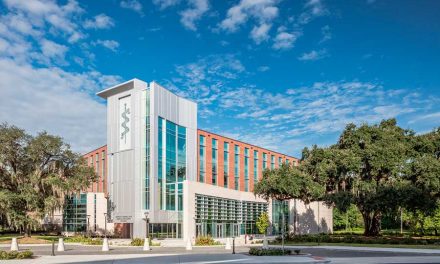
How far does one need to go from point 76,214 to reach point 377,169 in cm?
4746

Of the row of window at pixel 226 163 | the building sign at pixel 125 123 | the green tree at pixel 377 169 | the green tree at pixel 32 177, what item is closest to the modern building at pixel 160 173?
the building sign at pixel 125 123

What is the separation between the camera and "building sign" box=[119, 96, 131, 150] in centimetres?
5831

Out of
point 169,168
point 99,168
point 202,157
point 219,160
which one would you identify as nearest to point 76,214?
point 99,168

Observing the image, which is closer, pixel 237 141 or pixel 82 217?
pixel 82 217

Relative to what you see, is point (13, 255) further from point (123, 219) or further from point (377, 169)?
point (377, 169)

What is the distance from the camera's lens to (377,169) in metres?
44.9

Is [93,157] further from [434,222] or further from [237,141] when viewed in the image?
[434,222]

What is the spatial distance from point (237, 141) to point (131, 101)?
23.5 metres

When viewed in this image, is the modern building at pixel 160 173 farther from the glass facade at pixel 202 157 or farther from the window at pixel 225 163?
the window at pixel 225 163

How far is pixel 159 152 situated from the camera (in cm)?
5766

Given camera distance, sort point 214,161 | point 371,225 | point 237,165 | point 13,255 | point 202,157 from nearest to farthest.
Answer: point 13,255
point 371,225
point 202,157
point 214,161
point 237,165

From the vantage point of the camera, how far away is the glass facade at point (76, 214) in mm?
70250

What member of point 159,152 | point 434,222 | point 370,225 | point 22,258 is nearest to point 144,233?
point 159,152

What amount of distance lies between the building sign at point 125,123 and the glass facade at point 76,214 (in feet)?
55.8
